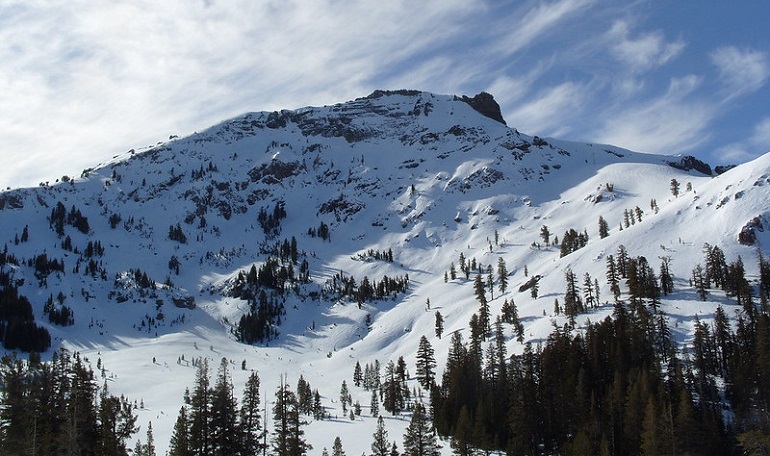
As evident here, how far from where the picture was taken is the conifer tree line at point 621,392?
72.8 m

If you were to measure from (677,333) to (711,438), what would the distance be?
41628 millimetres

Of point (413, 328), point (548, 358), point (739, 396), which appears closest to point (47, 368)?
point (548, 358)

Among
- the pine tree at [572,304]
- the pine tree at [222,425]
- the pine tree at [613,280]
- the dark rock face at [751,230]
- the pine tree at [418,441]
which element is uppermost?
the dark rock face at [751,230]

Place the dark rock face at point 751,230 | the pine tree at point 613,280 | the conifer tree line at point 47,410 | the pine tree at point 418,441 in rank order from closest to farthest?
the conifer tree line at point 47,410, the pine tree at point 418,441, the pine tree at point 613,280, the dark rock face at point 751,230

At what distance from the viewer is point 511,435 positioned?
86.8 metres

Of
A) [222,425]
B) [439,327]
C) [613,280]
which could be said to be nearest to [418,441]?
[222,425]

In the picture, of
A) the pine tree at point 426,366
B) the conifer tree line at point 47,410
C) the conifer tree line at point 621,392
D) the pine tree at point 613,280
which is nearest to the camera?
the conifer tree line at point 47,410

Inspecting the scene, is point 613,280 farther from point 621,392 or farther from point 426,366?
point 621,392

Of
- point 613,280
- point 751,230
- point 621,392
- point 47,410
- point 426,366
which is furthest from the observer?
point 751,230

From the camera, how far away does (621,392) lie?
8106cm

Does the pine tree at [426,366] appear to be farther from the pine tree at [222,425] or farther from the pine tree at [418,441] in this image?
the pine tree at [222,425]

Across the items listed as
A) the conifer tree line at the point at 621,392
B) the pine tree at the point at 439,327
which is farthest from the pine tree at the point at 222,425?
the pine tree at the point at 439,327

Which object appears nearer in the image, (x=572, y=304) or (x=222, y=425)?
(x=222, y=425)

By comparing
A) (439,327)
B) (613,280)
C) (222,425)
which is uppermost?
(613,280)
